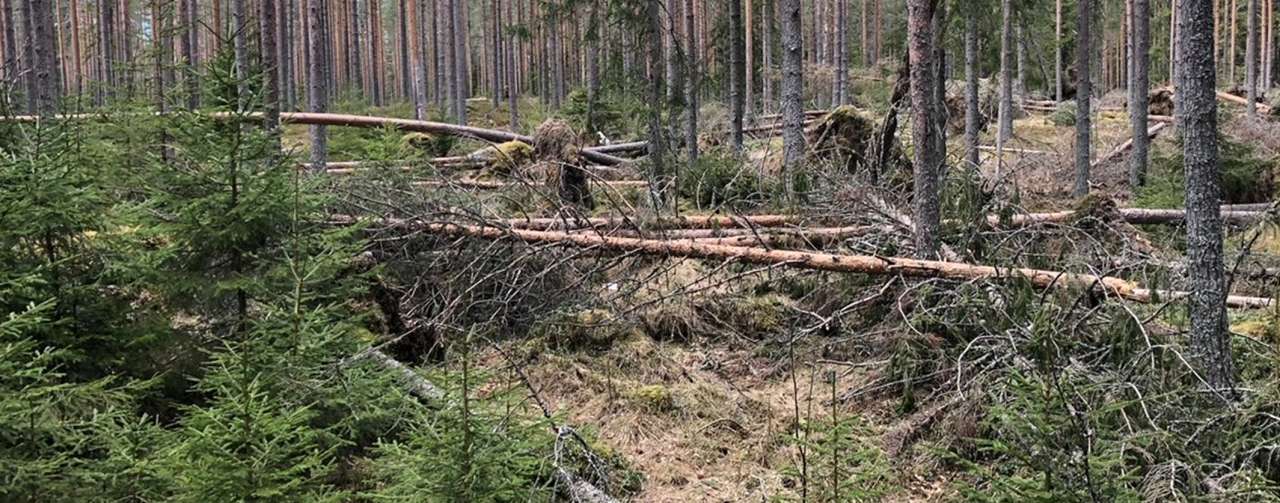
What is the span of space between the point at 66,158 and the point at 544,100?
102ft

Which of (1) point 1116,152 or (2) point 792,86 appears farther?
(1) point 1116,152

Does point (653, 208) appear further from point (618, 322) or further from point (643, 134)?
point (643, 134)

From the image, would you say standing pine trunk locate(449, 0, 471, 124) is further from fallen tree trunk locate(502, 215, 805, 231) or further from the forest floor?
fallen tree trunk locate(502, 215, 805, 231)

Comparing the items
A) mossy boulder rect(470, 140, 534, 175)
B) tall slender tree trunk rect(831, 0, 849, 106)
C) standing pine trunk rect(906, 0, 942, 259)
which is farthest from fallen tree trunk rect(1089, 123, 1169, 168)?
standing pine trunk rect(906, 0, 942, 259)

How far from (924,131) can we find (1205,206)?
2364mm

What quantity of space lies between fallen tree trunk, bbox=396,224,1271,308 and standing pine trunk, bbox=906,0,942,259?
387 mm

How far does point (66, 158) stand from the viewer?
4.96m

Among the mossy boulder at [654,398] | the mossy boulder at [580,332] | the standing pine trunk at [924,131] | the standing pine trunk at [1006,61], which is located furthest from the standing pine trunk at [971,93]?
the mossy boulder at [654,398]

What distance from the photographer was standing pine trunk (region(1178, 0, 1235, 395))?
425 centimetres

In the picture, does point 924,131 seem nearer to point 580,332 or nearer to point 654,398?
point 654,398

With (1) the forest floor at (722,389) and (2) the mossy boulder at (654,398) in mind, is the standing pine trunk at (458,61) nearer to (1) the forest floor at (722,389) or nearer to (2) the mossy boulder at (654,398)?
(1) the forest floor at (722,389)

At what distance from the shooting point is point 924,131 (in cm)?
645

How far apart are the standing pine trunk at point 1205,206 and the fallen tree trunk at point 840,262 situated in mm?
322

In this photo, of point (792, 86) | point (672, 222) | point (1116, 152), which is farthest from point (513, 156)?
point (1116, 152)
